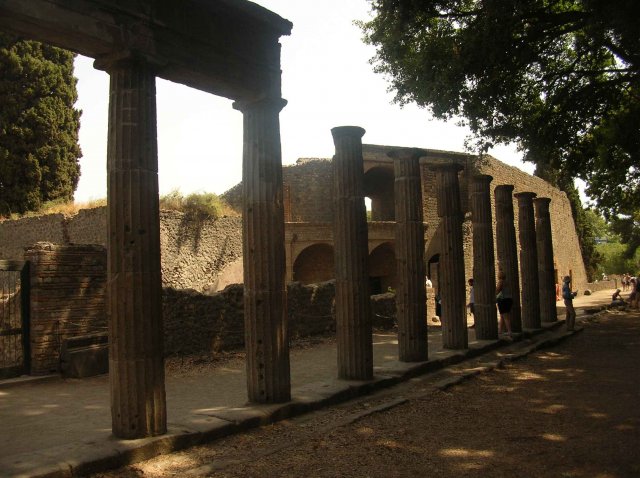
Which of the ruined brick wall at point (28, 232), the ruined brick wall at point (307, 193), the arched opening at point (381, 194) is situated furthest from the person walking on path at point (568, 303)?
the arched opening at point (381, 194)

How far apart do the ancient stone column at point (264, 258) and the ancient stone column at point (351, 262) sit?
4.87 ft

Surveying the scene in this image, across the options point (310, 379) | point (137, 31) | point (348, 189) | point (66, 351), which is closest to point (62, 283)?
point (66, 351)

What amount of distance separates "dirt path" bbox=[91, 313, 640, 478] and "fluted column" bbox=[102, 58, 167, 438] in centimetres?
55

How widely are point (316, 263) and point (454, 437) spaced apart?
65.2 feet

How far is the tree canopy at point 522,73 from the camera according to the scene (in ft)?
38.0

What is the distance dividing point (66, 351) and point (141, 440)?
516cm

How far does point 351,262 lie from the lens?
8.02m

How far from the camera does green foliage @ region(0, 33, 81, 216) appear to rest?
808 inches

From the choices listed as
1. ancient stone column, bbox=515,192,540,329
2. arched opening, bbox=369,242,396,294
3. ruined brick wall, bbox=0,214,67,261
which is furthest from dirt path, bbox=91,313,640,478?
arched opening, bbox=369,242,396,294

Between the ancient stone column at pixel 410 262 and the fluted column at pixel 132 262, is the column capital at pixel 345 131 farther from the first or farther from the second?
the fluted column at pixel 132 262

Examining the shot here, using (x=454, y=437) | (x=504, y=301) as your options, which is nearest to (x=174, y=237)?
(x=504, y=301)

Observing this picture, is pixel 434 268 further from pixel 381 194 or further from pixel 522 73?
pixel 522 73

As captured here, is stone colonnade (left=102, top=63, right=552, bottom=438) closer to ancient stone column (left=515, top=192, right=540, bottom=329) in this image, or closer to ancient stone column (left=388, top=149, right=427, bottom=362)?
ancient stone column (left=388, top=149, right=427, bottom=362)

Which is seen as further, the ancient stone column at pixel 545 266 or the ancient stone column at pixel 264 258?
the ancient stone column at pixel 545 266
